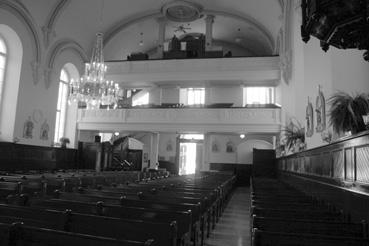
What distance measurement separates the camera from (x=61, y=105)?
53.2 ft

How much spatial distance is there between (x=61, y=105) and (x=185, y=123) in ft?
20.8

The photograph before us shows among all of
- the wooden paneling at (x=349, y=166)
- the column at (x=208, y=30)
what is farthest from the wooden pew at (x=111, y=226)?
the column at (x=208, y=30)

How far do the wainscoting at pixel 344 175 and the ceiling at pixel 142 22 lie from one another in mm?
10812

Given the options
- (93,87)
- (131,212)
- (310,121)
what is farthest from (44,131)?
(131,212)

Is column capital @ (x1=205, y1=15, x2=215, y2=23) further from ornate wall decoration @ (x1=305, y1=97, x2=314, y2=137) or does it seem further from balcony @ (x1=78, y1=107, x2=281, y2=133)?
ornate wall decoration @ (x1=305, y1=97, x2=314, y2=137)

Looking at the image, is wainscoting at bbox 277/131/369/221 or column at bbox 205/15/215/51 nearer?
wainscoting at bbox 277/131/369/221

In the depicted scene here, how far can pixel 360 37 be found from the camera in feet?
13.2

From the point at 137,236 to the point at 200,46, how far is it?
1727 cm

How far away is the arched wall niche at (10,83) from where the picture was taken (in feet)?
40.3

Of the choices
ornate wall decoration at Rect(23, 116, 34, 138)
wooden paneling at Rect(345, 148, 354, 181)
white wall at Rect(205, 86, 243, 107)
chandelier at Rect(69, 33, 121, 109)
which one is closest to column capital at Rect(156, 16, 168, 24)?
white wall at Rect(205, 86, 243, 107)

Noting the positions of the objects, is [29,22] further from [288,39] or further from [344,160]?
[344,160]

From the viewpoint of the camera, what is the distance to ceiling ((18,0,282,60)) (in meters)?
15.0

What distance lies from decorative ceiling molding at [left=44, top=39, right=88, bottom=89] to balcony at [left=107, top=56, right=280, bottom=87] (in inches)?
76.4

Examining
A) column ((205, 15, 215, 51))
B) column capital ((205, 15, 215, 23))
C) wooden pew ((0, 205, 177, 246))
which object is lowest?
wooden pew ((0, 205, 177, 246))
